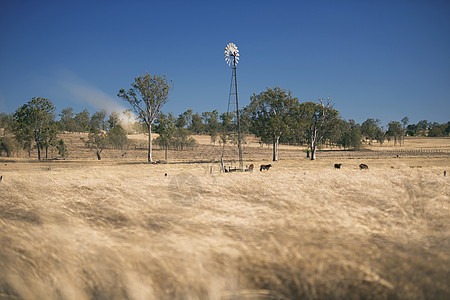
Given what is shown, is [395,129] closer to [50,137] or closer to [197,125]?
[197,125]

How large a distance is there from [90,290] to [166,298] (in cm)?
68

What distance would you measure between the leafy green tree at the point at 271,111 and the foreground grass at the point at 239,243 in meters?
46.1

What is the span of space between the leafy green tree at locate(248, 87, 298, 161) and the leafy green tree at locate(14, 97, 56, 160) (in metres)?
38.6

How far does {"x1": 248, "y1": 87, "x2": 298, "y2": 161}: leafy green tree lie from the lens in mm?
49406

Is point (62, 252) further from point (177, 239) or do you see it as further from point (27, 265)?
point (177, 239)

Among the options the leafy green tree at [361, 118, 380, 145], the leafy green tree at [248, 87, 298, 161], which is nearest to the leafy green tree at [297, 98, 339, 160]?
the leafy green tree at [248, 87, 298, 161]

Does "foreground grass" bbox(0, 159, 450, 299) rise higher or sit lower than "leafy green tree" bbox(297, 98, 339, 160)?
lower

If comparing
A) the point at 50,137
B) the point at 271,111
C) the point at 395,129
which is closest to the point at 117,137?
the point at 50,137

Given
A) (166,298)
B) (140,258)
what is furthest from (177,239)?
(166,298)

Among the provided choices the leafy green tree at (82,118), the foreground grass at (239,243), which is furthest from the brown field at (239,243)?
the leafy green tree at (82,118)

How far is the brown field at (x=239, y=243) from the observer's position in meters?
1.96

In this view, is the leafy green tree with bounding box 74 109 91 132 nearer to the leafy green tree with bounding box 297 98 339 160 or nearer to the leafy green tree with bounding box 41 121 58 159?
the leafy green tree with bounding box 41 121 58 159

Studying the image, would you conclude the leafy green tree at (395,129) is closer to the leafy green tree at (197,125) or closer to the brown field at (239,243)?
the leafy green tree at (197,125)

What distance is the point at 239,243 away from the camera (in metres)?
2.33
